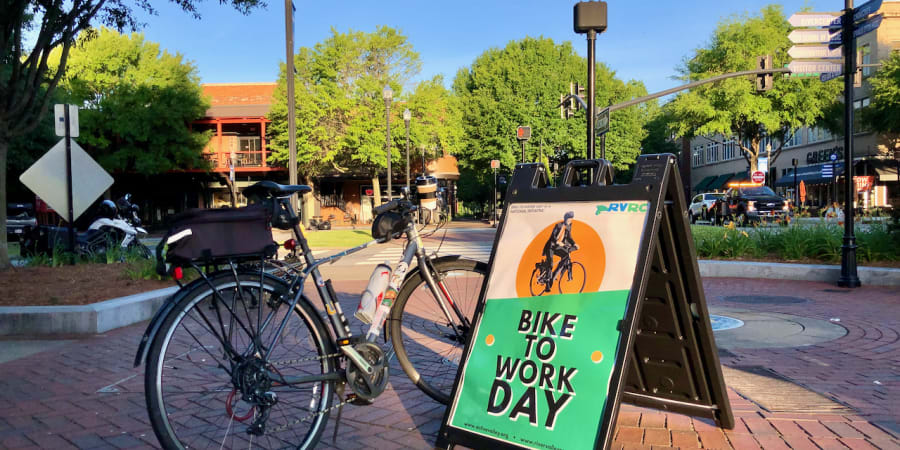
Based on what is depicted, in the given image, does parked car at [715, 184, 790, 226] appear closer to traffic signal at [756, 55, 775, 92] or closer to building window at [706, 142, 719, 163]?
traffic signal at [756, 55, 775, 92]

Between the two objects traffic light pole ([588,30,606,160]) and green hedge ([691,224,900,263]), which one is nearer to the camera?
traffic light pole ([588,30,606,160])

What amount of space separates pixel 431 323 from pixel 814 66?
8.27m

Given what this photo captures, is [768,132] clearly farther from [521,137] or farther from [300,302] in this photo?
[300,302]

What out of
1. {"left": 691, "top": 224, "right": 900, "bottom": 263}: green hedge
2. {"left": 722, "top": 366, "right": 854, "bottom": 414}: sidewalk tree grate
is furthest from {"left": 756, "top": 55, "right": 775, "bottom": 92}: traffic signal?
{"left": 722, "top": 366, "right": 854, "bottom": 414}: sidewalk tree grate

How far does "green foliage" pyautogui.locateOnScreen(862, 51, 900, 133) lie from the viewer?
111ft

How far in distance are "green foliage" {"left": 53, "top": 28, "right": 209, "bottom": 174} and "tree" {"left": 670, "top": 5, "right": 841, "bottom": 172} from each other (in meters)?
30.6

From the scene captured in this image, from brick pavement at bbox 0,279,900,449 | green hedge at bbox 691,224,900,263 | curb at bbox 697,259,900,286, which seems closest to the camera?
brick pavement at bbox 0,279,900,449

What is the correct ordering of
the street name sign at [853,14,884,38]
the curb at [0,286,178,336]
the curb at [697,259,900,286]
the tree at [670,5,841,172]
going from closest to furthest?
the curb at [0,286,178,336], the street name sign at [853,14,884,38], the curb at [697,259,900,286], the tree at [670,5,841,172]

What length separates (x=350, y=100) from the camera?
39.3 m

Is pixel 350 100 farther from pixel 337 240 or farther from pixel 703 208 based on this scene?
pixel 703 208

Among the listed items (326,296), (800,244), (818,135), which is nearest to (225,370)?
(326,296)

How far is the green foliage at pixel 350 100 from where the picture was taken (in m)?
39.1

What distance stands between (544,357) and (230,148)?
1762 inches

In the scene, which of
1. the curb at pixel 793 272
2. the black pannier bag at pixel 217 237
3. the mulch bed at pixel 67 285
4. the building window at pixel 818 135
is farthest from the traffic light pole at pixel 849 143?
the building window at pixel 818 135
